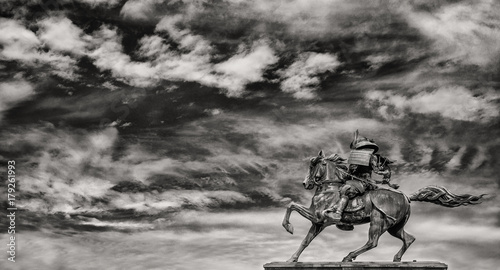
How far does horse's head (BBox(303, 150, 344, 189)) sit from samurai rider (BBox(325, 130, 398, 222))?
44cm

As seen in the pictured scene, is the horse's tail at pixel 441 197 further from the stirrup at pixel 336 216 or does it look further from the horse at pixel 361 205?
the stirrup at pixel 336 216

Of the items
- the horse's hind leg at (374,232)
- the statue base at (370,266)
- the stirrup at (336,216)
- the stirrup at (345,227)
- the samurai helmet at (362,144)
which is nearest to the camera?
A: the statue base at (370,266)

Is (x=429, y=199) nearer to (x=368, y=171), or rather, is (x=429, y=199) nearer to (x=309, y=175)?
(x=368, y=171)

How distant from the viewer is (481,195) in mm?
21219

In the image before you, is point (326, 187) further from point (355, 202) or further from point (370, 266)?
point (370, 266)

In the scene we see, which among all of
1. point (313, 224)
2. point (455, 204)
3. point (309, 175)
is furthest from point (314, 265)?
point (455, 204)

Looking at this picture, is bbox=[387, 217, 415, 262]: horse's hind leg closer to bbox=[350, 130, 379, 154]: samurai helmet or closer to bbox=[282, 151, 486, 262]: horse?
bbox=[282, 151, 486, 262]: horse

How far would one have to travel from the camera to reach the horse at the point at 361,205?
20.7 meters

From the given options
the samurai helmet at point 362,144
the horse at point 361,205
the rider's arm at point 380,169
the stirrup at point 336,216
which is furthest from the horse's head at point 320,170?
the stirrup at point 336,216

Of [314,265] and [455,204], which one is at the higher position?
[455,204]

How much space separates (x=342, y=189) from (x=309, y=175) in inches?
49.8

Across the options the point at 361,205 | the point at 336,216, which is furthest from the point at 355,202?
the point at 336,216

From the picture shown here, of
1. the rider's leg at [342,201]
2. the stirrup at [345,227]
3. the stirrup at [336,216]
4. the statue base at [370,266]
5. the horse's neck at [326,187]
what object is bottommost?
the statue base at [370,266]

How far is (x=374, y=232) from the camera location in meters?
20.6
